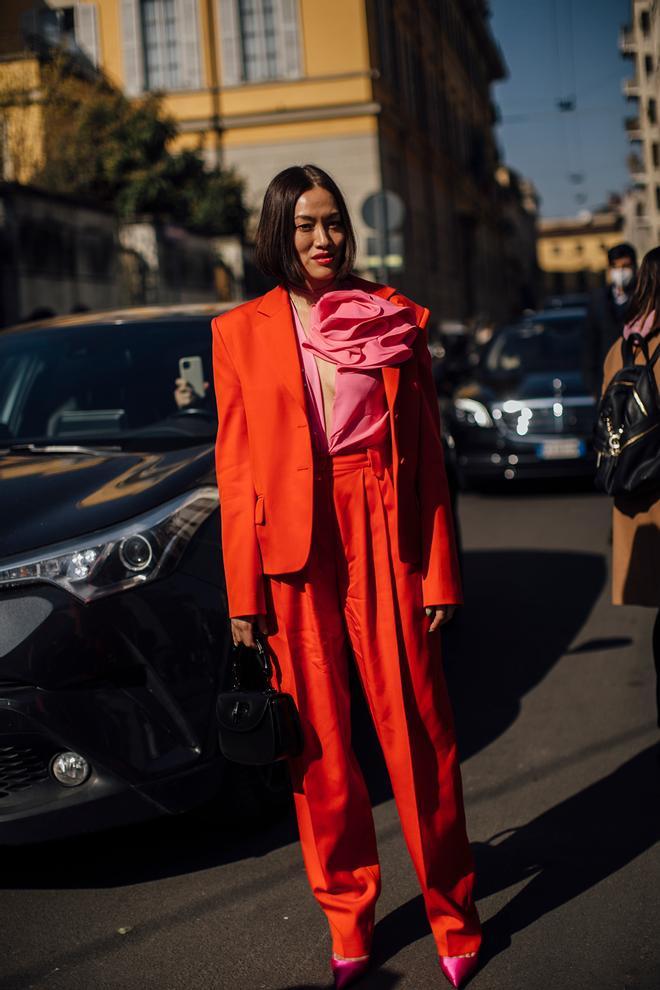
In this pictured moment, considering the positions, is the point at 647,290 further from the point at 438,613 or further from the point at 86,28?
the point at 86,28

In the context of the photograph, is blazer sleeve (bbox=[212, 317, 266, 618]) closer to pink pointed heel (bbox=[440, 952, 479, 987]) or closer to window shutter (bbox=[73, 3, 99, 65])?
pink pointed heel (bbox=[440, 952, 479, 987])

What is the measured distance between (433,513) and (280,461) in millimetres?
392

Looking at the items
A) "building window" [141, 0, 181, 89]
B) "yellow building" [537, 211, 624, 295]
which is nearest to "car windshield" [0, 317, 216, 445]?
"building window" [141, 0, 181, 89]

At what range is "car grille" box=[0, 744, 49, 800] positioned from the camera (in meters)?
3.66

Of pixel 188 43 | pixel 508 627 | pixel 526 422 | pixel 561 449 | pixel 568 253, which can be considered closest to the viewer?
pixel 508 627

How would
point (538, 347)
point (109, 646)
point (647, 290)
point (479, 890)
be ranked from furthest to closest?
point (538, 347), point (647, 290), point (479, 890), point (109, 646)

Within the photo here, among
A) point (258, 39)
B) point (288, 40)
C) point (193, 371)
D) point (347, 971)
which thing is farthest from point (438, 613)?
point (258, 39)

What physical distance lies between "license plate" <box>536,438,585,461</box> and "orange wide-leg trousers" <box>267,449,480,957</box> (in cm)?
883

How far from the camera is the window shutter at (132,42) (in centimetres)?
3572

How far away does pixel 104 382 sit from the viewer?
5223mm

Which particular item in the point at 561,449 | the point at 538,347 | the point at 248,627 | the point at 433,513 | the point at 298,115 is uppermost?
the point at 298,115

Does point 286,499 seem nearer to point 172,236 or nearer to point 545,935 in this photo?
point 545,935

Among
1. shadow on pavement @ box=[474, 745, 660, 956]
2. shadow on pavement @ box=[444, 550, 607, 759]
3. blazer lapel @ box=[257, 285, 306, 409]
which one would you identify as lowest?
shadow on pavement @ box=[444, 550, 607, 759]

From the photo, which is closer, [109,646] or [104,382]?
[109,646]
